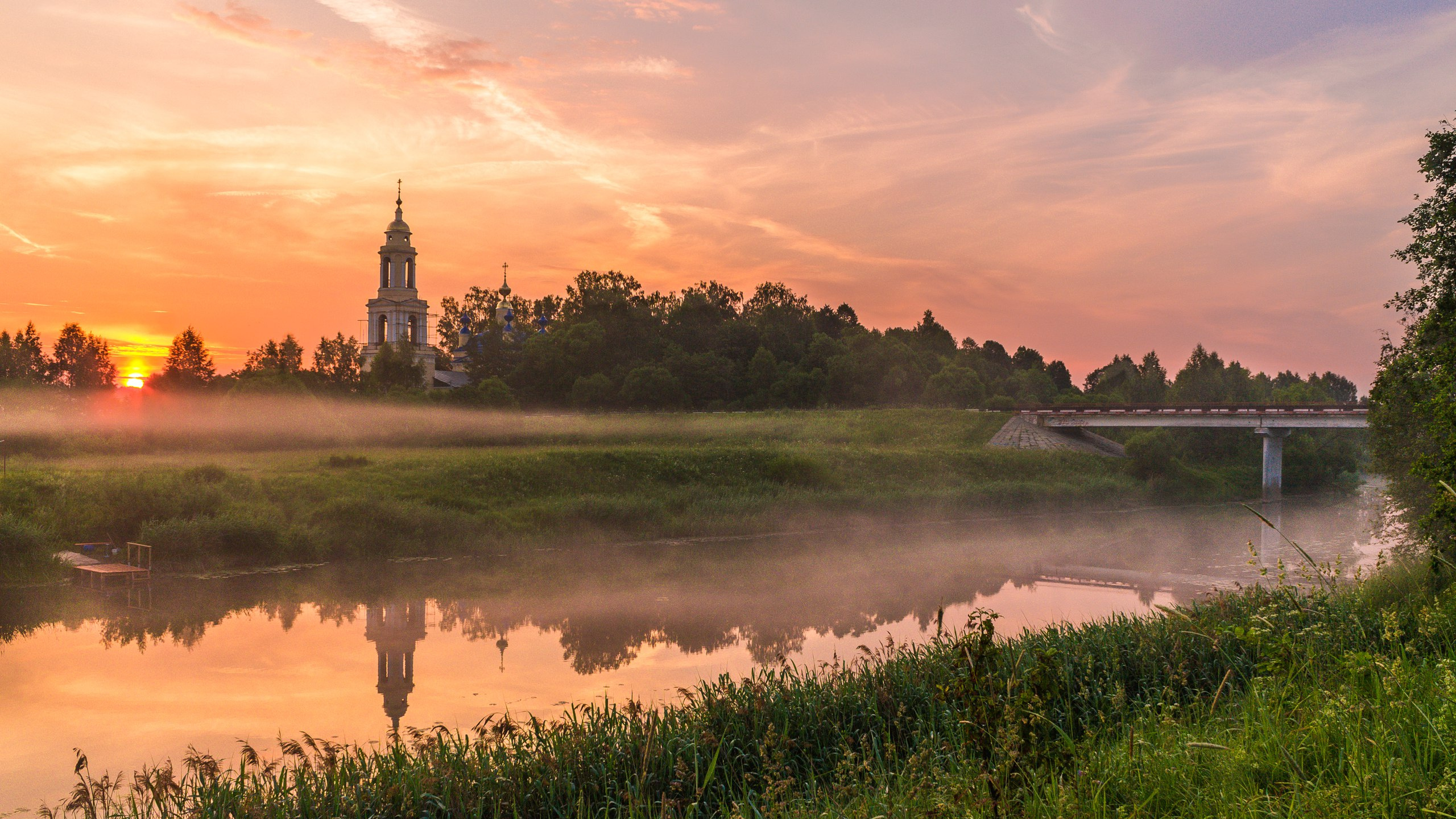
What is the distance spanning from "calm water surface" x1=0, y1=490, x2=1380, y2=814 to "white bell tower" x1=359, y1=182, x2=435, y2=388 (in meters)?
80.5

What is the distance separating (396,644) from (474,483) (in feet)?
55.2

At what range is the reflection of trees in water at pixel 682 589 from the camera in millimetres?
22109

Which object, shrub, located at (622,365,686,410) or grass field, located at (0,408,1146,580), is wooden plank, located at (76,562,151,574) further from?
shrub, located at (622,365,686,410)

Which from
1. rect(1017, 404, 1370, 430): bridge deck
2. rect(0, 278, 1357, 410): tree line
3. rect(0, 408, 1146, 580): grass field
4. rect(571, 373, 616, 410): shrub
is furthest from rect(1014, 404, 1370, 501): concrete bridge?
rect(571, 373, 616, 410): shrub

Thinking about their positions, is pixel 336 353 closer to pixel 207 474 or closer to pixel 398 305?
pixel 398 305

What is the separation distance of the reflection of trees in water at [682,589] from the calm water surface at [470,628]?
0.33 ft

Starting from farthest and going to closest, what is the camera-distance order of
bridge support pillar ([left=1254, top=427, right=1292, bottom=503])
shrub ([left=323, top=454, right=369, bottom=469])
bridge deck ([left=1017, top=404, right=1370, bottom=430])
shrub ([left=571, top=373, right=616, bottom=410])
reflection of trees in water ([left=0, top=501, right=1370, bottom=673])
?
1. shrub ([left=571, top=373, right=616, bottom=410])
2. bridge support pillar ([left=1254, top=427, right=1292, bottom=503])
3. bridge deck ([left=1017, top=404, right=1370, bottom=430])
4. shrub ([left=323, top=454, right=369, bottom=469])
5. reflection of trees in water ([left=0, top=501, right=1370, bottom=673])

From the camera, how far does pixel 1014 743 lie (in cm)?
658

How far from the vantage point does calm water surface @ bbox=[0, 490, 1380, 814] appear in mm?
15461

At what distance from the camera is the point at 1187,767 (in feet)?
22.1

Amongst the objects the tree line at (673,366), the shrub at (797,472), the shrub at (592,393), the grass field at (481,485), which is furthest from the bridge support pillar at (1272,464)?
the shrub at (592,393)

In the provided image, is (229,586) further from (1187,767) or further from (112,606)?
(1187,767)

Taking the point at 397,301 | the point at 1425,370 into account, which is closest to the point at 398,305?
the point at 397,301

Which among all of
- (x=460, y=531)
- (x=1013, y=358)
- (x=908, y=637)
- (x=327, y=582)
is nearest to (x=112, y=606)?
(x=327, y=582)
